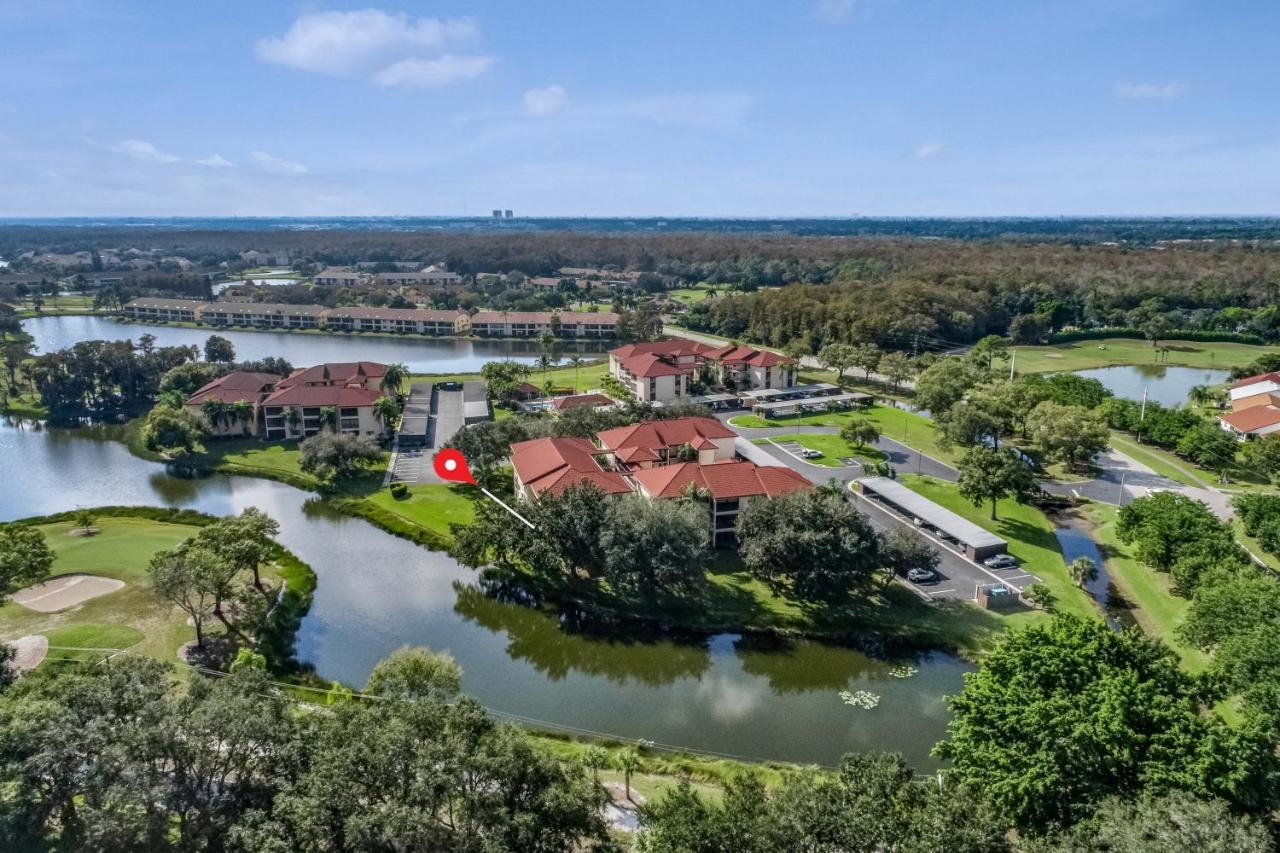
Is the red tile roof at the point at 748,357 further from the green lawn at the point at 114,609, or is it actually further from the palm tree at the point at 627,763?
the palm tree at the point at 627,763

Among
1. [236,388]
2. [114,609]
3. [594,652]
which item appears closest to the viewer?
[594,652]

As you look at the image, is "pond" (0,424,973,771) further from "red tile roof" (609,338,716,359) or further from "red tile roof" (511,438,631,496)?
"red tile roof" (609,338,716,359)

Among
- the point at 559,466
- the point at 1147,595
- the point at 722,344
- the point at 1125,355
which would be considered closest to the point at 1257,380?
the point at 1125,355

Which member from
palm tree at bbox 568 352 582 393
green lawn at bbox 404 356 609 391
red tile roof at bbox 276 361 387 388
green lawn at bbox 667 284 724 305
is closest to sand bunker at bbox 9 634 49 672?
red tile roof at bbox 276 361 387 388

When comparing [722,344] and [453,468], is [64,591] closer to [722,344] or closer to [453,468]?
[453,468]

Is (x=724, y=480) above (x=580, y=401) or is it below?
below

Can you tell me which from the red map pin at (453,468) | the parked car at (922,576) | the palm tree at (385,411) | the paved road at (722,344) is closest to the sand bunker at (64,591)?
the red map pin at (453,468)
